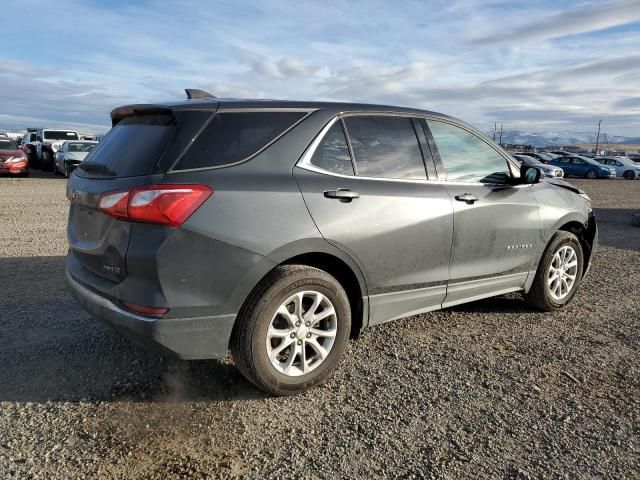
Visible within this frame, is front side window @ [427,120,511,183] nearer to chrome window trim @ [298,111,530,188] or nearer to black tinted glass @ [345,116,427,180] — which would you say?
chrome window trim @ [298,111,530,188]

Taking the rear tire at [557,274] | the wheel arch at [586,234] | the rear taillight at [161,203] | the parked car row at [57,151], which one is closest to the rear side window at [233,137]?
the rear taillight at [161,203]

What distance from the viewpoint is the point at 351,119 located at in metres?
3.62

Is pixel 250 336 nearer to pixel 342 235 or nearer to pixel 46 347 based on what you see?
pixel 342 235

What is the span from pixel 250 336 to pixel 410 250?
1301 mm

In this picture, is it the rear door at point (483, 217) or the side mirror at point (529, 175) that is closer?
the rear door at point (483, 217)

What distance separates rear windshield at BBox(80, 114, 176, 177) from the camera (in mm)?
2971

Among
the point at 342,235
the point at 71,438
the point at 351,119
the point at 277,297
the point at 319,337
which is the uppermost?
the point at 351,119

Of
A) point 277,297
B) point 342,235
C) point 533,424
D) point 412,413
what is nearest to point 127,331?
point 277,297

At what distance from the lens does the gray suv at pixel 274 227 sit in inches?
112

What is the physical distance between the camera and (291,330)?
3.23 m

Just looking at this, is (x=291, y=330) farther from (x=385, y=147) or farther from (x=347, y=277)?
(x=385, y=147)

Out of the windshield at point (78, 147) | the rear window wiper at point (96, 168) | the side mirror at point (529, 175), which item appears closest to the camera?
the rear window wiper at point (96, 168)

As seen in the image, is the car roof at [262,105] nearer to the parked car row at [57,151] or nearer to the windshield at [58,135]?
the parked car row at [57,151]

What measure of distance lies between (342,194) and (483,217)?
139 cm
